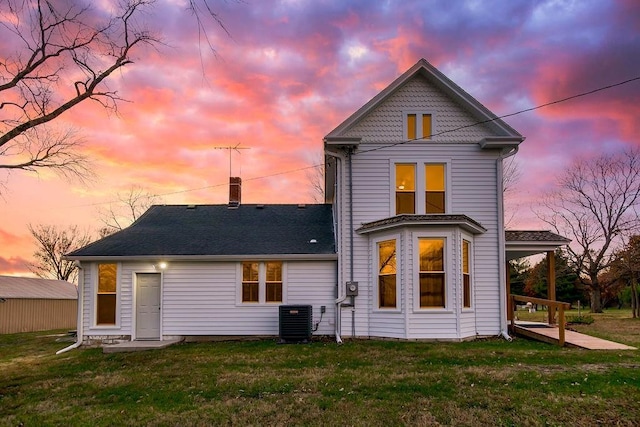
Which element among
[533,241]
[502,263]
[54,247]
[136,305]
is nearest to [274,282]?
[136,305]

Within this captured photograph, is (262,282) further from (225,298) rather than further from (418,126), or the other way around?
(418,126)

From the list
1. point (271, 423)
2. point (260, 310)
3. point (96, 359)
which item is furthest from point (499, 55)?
point (96, 359)

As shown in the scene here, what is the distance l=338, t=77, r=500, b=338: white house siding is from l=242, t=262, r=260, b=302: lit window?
102 inches

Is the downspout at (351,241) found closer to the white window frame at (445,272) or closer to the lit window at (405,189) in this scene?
the lit window at (405,189)

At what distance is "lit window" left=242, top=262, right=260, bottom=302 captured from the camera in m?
14.0

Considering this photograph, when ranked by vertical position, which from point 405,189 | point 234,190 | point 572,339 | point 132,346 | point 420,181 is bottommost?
point 132,346

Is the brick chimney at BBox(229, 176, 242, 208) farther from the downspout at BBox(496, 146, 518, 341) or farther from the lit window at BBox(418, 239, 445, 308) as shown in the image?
the downspout at BBox(496, 146, 518, 341)

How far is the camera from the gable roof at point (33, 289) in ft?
91.5

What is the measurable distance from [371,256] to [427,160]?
9.89ft

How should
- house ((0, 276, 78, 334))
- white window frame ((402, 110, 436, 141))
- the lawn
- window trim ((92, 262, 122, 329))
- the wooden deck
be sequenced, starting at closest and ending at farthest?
the lawn
the wooden deck
white window frame ((402, 110, 436, 141))
window trim ((92, 262, 122, 329))
house ((0, 276, 78, 334))

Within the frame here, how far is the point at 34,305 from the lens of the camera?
28953 millimetres

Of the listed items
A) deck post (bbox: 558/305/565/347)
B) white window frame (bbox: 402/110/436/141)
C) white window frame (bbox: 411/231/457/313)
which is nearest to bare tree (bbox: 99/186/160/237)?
white window frame (bbox: 402/110/436/141)

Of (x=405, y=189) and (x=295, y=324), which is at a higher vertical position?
(x=405, y=189)

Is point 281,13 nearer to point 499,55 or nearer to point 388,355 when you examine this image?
point 388,355
